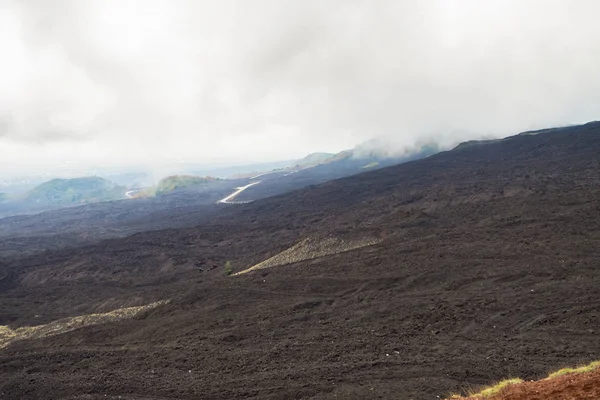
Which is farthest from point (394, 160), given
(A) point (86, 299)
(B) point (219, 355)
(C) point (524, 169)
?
Answer: (B) point (219, 355)

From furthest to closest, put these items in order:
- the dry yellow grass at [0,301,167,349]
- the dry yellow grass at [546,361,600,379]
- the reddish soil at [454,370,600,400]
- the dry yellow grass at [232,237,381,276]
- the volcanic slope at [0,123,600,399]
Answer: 1. the dry yellow grass at [232,237,381,276]
2. the dry yellow grass at [0,301,167,349]
3. the volcanic slope at [0,123,600,399]
4. the dry yellow grass at [546,361,600,379]
5. the reddish soil at [454,370,600,400]

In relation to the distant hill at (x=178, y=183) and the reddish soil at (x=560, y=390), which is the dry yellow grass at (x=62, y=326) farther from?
the distant hill at (x=178, y=183)

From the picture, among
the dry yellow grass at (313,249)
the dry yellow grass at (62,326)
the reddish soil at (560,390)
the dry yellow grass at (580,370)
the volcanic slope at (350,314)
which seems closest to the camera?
the reddish soil at (560,390)

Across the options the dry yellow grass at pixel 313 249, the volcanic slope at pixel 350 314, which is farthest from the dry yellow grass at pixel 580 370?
the dry yellow grass at pixel 313 249

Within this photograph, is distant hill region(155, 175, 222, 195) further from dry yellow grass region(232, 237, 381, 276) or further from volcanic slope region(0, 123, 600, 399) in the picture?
dry yellow grass region(232, 237, 381, 276)

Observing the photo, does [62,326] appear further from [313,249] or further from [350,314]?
[313,249]

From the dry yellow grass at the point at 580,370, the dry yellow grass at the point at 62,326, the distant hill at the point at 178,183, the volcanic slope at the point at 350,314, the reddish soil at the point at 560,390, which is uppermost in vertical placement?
the distant hill at the point at 178,183

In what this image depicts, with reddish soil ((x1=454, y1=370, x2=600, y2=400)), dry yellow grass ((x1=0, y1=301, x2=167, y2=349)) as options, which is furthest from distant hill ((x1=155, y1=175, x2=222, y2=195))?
reddish soil ((x1=454, y1=370, x2=600, y2=400))
